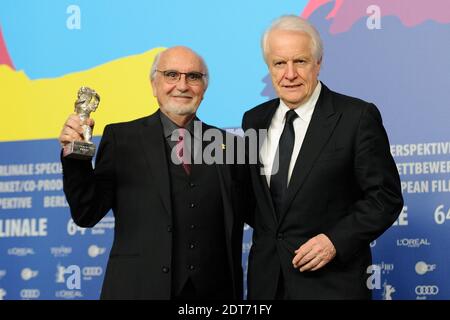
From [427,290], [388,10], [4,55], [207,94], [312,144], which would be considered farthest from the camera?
[4,55]

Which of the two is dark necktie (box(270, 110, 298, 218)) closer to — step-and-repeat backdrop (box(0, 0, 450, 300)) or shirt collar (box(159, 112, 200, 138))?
shirt collar (box(159, 112, 200, 138))

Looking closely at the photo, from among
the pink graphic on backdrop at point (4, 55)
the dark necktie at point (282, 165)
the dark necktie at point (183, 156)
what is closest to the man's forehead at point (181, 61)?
the dark necktie at point (183, 156)

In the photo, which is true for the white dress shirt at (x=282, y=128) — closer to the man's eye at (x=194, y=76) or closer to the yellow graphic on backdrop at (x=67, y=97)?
the man's eye at (x=194, y=76)

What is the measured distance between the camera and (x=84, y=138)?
252 cm

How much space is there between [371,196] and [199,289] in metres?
0.66

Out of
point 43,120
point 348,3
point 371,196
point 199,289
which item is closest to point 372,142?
point 371,196

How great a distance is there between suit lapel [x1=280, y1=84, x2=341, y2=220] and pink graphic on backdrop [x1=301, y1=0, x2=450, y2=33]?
1.31 m

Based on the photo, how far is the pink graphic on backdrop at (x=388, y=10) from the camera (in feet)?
12.3

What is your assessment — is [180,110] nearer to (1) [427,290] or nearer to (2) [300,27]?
(2) [300,27]

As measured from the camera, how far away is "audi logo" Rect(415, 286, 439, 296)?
3.69 m

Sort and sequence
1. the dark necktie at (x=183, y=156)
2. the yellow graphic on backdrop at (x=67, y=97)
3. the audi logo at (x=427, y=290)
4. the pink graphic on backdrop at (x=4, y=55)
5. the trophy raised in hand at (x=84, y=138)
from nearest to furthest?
the trophy raised in hand at (x=84, y=138), the dark necktie at (x=183, y=156), the audi logo at (x=427, y=290), the yellow graphic on backdrop at (x=67, y=97), the pink graphic on backdrop at (x=4, y=55)

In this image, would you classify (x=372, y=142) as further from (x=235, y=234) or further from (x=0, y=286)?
(x=0, y=286)

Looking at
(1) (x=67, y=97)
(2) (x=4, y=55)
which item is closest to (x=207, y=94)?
(1) (x=67, y=97)

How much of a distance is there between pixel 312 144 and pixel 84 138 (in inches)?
29.1
